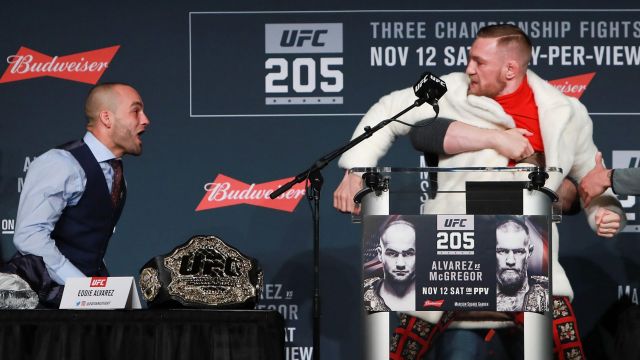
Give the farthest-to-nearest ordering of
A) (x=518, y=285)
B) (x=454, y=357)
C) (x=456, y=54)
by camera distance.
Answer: (x=456, y=54) → (x=454, y=357) → (x=518, y=285)

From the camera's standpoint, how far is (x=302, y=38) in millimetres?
5047

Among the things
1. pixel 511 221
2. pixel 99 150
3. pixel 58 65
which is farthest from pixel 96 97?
pixel 511 221

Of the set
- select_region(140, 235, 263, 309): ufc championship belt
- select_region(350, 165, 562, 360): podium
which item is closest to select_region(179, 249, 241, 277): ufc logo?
select_region(140, 235, 263, 309): ufc championship belt

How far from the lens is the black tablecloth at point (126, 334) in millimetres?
3303

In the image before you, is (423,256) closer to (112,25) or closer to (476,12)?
(476,12)

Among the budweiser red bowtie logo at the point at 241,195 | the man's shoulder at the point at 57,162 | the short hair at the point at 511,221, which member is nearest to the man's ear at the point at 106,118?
the man's shoulder at the point at 57,162

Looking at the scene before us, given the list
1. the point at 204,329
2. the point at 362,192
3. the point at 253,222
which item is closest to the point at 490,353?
the point at 362,192

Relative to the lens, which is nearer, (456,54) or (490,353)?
(490,353)

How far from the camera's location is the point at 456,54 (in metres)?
5.01

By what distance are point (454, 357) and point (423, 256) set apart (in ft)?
1.31

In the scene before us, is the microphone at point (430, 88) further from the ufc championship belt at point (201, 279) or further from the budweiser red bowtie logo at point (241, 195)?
the budweiser red bowtie logo at point (241, 195)

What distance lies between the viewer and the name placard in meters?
3.36

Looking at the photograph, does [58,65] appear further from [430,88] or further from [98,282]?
[430,88]

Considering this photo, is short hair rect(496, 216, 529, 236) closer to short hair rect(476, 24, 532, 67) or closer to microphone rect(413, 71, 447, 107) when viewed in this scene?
microphone rect(413, 71, 447, 107)
